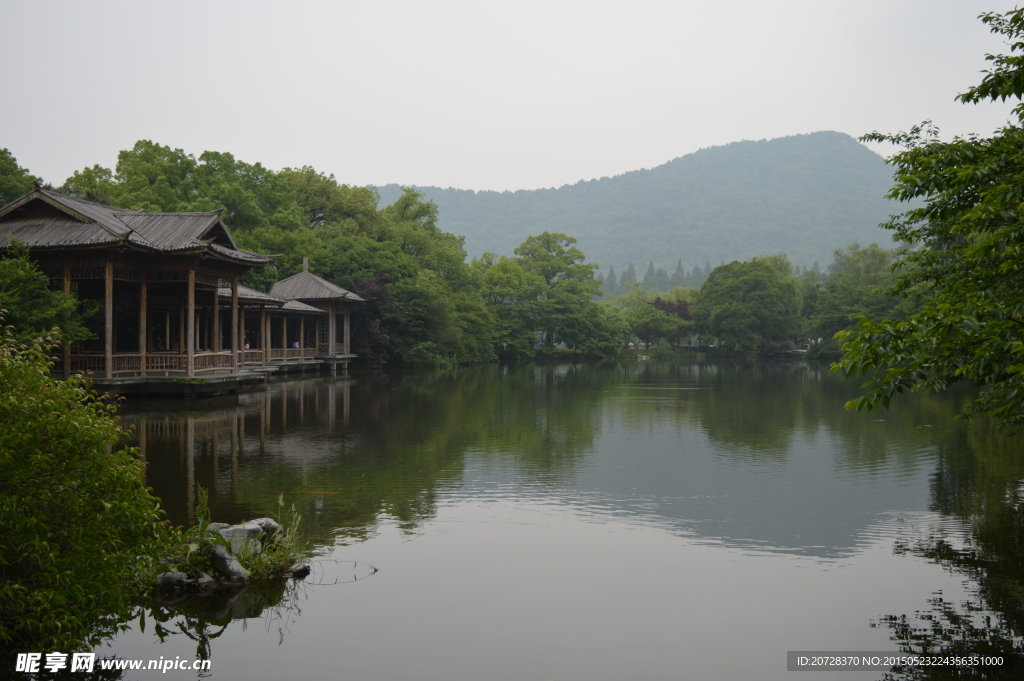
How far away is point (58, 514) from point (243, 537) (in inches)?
106

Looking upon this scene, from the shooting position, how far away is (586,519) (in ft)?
32.4

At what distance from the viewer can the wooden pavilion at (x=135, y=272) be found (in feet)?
71.8

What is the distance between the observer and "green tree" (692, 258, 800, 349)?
71188 mm

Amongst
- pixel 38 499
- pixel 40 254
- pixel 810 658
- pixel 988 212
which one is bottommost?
pixel 810 658

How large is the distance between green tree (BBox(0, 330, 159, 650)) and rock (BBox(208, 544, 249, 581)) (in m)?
1.86

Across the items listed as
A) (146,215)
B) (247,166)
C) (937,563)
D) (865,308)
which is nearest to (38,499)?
(937,563)

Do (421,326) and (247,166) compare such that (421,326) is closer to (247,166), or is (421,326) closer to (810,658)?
(247,166)

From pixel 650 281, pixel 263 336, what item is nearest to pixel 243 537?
pixel 263 336

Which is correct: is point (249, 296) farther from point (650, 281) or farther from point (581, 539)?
point (650, 281)

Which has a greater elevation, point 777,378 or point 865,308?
point 865,308

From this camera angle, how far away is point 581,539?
29.3ft

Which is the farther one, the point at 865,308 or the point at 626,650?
the point at 865,308

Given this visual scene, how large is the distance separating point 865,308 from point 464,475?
189ft

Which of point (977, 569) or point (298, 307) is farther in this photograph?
point (298, 307)
